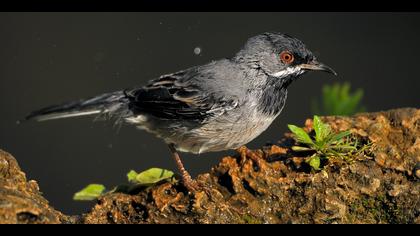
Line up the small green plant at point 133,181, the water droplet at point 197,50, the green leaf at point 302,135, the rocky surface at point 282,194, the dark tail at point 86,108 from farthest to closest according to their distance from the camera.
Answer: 1. the water droplet at point 197,50
2. the dark tail at point 86,108
3. the small green plant at point 133,181
4. the green leaf at point 302,135
5. the rocky surface at point 282,194

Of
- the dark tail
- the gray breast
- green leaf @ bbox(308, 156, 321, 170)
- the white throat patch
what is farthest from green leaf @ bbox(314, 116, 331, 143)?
the dark tail

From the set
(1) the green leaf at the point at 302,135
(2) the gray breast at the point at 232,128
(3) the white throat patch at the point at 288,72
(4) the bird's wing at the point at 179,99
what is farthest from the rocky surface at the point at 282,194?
(3) the white throat patch at the point at 288,72

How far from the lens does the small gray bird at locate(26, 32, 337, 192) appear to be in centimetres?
524

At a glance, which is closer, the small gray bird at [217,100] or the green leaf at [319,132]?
the green leaf at [319,132]

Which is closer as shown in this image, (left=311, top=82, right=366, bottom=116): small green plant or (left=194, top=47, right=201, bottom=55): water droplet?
(left=311, top=82, right=366, bottom=116): small green plant

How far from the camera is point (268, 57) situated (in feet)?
17.9

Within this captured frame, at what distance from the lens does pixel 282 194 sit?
3980mm

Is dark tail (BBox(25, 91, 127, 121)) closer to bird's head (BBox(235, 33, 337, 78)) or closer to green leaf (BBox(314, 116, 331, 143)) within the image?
bird's head (BBox(235, 33, 337, 78))

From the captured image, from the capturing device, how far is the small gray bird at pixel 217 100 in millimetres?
5242

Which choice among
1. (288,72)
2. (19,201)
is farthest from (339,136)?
(19,201)

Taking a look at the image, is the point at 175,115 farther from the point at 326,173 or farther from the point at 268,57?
the point at 326,173

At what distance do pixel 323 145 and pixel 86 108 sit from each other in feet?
8.63

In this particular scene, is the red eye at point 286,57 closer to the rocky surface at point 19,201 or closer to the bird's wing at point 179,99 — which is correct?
the bird's wing at point 179,99

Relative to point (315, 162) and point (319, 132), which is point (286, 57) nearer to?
point (319, 132)
